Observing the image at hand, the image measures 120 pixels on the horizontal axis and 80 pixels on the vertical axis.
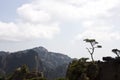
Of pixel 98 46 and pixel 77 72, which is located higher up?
pixel 98 46

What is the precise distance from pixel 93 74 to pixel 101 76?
2195 millimetres

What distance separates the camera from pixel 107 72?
239ft

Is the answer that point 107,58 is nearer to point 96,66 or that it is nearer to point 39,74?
point 96,66

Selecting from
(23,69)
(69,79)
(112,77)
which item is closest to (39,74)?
(23,69)

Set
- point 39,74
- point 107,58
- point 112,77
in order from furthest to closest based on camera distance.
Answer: point 39,74, point 107,58, point 112,77

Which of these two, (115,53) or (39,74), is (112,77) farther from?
(39,74)

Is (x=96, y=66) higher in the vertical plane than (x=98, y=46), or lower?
lower

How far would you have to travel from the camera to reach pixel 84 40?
9244 cm

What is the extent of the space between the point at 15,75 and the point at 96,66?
53.8 m

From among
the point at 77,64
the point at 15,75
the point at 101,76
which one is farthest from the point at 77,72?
the point at 15,75

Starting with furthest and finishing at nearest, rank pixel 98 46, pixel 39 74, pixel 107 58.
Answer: pixel 39 74, pixel 98 46, pixel 107 58

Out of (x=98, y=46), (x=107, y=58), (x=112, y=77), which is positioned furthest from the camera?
(x=98, y=46)

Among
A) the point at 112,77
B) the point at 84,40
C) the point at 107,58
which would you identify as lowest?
the point at 112,77

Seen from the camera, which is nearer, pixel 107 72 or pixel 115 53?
pixel 107 72
